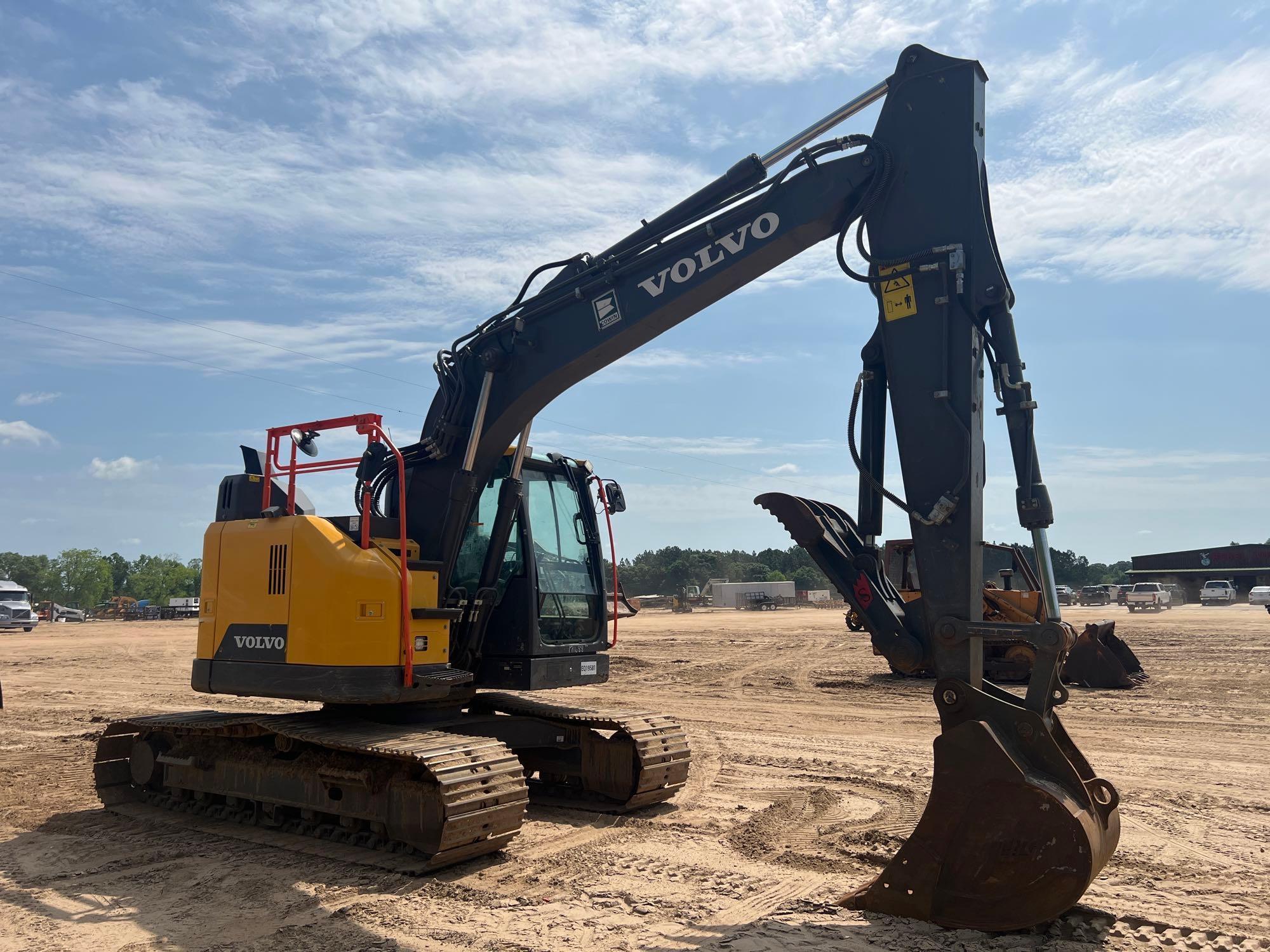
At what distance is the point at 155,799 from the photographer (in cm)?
875

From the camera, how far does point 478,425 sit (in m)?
7.84

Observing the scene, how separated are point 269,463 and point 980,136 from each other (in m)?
5.59

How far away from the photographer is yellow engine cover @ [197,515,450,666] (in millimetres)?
7113

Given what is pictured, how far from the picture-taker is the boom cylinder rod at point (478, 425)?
784cm

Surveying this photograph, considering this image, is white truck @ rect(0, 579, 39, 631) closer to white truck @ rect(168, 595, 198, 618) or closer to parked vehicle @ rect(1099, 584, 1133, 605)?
white truck @ rect(168, 595, 198, 618)

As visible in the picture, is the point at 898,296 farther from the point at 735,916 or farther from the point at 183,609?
the point at 183,609

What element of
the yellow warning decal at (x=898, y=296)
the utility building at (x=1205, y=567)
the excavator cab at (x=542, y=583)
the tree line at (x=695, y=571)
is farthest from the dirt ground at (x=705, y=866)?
the tree line at (x=695, y=571)

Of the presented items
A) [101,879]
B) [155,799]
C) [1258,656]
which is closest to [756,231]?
[101,879]

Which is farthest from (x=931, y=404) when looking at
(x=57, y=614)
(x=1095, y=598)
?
(x=57, y=614)

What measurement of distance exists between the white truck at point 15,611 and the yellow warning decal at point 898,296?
45.0 metres

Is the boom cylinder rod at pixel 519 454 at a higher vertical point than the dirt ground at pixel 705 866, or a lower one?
higher

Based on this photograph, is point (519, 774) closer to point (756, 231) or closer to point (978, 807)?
point (978, 807)

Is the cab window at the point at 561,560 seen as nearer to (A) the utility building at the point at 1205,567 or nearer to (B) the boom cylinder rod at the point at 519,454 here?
(B) the boom cylinder rod at the point at 519,454

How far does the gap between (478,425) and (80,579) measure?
109721 mm
